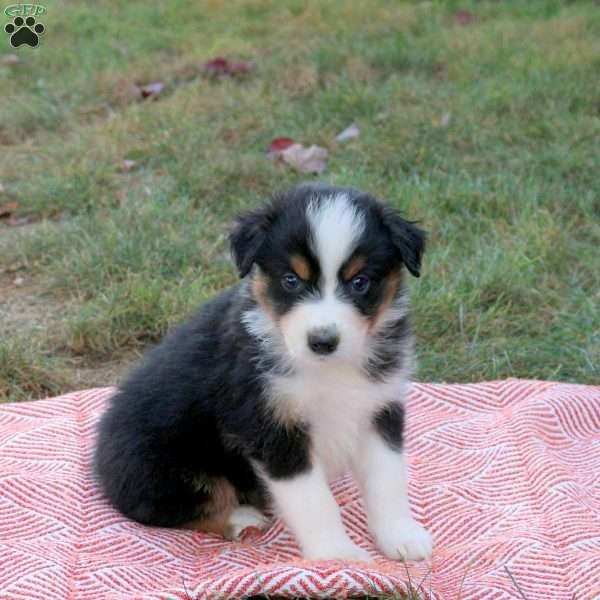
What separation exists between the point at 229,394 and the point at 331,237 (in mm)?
636

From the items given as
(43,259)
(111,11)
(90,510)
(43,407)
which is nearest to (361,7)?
(111,11)

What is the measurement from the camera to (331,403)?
2.93m

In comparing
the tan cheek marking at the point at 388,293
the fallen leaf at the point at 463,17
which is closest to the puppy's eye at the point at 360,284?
the tan cheek marking at the point at 388,293

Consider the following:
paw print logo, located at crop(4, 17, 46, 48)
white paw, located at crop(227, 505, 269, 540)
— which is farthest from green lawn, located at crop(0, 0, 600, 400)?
white paw, located at crop(227, 505, 269, 540)

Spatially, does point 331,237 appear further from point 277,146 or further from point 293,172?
point 277,146

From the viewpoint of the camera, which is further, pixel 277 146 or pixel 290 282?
pixel 277 146

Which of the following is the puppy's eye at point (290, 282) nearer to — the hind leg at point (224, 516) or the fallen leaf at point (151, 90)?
the hind leg at point (224, 516)

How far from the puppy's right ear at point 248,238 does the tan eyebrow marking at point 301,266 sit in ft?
0.49

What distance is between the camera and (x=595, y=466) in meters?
3.61

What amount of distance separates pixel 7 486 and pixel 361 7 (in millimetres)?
7278

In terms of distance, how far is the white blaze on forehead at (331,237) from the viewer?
2.69 meters

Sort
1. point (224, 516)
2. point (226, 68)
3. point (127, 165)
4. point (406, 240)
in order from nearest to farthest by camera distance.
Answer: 1. point (406, 240)
2. point (224, 516)
3. point (127, 165)
4. point (226, 68)

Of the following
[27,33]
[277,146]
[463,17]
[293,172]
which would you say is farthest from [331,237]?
[463,17]

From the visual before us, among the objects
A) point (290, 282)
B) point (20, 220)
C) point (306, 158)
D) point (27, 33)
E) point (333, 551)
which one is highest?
point (290, 282)
